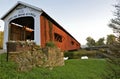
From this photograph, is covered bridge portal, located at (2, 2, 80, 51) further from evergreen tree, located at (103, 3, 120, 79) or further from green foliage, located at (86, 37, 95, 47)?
green foliage, located at (86, 37, 95, 47)

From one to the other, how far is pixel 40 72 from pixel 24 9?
7.18 meters

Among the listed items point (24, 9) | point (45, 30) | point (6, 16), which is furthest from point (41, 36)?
point (6, 16)

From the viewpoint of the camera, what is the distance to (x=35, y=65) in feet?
38.7

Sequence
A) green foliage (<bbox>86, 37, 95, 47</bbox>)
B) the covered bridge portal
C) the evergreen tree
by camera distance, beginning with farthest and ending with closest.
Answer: green foliage (<bbox>86, 37, 95, 47</bbox>), the covered bridge portal, the evergreen tree

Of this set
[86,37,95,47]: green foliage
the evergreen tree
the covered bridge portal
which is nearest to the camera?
the evergreen tree

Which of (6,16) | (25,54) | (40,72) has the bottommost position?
(40,72)

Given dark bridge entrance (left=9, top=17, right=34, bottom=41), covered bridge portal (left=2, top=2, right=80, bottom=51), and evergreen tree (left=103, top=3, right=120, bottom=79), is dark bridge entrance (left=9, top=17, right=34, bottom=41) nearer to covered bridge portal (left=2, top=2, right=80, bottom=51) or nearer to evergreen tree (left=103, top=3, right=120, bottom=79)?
covered bridge portal (left=2, top=2, right=80, bottom=51)

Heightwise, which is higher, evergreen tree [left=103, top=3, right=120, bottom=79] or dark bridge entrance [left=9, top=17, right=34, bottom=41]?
dark bridge entrance [left=9, top=17, right=34, bottom=41]

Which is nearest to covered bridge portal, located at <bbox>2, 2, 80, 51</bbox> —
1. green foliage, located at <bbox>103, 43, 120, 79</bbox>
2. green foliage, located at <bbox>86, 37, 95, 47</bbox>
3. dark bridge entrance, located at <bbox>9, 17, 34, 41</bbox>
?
dark bridge entrance, located at <bbox>9, 17, 34, 41</bbox>

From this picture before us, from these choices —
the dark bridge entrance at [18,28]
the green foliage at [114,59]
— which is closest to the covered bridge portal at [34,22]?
the dark bridge entrance at [18,28]

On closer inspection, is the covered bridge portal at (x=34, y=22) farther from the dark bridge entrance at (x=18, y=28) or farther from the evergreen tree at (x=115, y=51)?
the evergreen tree at (x=115, y=51)

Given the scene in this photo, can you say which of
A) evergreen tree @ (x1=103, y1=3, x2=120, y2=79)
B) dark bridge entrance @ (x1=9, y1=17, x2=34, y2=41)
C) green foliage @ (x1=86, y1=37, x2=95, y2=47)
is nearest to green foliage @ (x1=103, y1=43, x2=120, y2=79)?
evergreen tree @ (x1=103, y1=3, x2=120, y2=79)

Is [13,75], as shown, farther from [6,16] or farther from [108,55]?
[6,16]

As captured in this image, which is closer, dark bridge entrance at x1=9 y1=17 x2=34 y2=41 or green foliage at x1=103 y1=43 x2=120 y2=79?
green foliage at x1=103 y1=43 x2=120 y2=79
